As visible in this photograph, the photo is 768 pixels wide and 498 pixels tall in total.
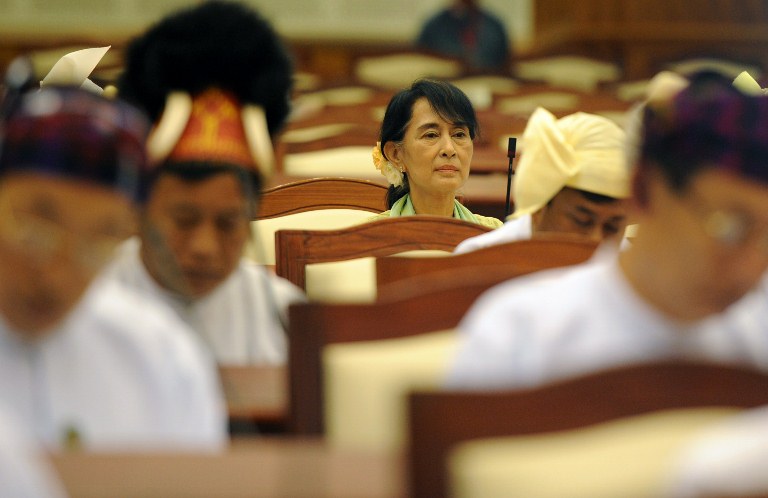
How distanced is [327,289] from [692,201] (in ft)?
4.10

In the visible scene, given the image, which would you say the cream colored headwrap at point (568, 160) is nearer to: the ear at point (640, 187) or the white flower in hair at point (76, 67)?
the white flower in hair at point (76, 67)

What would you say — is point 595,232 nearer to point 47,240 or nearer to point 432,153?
point 432,153

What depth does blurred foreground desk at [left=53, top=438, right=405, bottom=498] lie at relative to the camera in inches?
46.6

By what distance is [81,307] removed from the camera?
5.05 ft

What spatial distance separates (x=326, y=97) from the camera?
8.16m

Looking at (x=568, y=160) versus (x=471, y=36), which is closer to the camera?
(x=568, y=160)

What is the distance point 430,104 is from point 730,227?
255cm

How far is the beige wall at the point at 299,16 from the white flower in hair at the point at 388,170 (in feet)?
23.5

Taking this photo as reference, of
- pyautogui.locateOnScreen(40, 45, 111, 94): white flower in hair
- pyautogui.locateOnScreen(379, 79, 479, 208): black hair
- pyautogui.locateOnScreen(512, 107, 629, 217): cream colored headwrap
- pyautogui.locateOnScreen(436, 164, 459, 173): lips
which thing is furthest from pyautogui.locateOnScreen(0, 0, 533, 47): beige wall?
pyautogui.locateOnScreen(40, 45, 111, 94): white flower in hair

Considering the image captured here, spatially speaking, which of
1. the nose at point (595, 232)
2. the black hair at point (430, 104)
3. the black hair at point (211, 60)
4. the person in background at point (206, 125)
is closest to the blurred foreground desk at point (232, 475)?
the person in background at point (206, 125)

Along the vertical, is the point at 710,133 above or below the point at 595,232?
above

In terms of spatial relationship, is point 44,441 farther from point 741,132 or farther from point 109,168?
point 741,132

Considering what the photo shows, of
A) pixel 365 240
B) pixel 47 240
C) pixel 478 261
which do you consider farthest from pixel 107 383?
pixel 365 240

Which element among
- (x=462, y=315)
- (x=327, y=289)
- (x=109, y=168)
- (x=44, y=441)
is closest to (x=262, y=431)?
(x=462, y=315)
